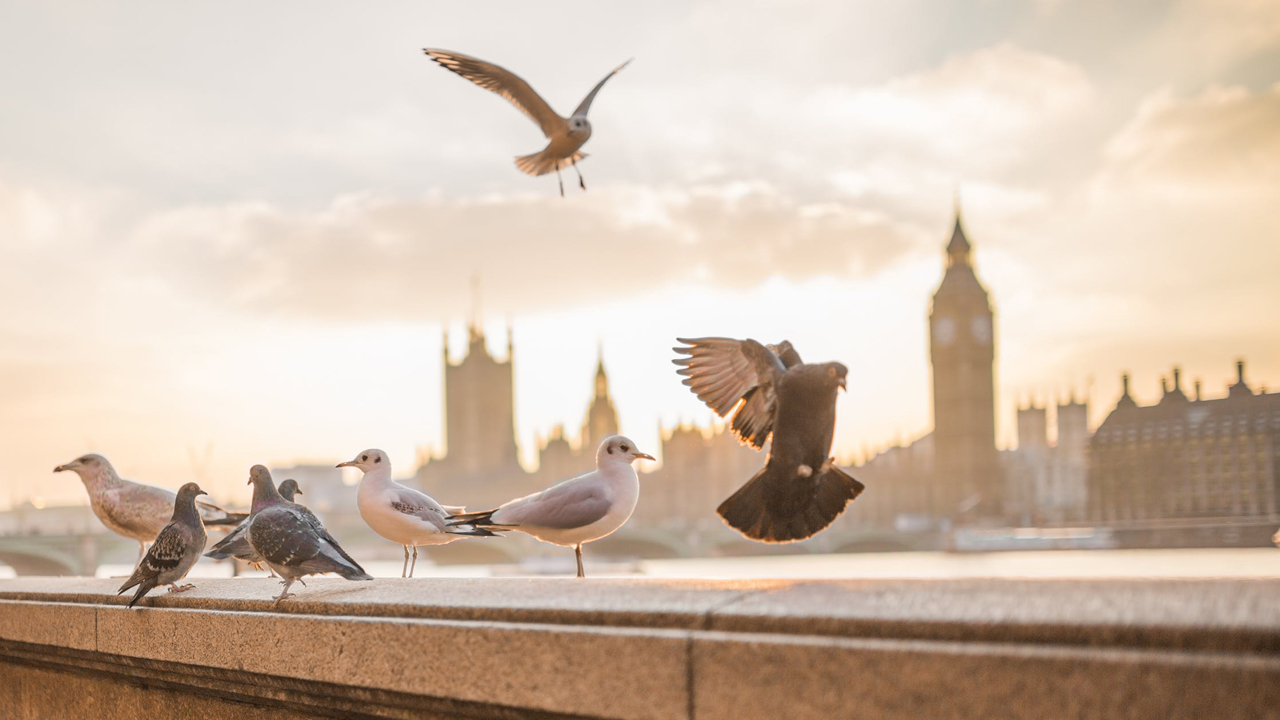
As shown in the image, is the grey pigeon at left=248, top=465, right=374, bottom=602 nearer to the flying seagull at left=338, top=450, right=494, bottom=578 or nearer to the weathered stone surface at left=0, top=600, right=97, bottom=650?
the flying seagull at left=338, top=450, right=494, bottom=578

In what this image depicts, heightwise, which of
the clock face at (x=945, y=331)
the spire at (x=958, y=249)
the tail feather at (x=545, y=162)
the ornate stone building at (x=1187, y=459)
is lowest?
the ornate stone building at (x=1187, y=459)

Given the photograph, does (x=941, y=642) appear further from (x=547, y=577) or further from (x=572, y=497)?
(x=572, y=497)

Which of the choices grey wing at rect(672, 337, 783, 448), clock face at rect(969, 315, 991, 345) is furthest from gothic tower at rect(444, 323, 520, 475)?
grey wing at rect(672, 337, 783, 448)

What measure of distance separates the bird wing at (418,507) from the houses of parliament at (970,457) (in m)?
87.0

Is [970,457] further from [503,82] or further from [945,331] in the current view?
[503,82]

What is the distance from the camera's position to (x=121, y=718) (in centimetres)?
336

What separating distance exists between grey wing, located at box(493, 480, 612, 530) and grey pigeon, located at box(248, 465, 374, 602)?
21.2 inches

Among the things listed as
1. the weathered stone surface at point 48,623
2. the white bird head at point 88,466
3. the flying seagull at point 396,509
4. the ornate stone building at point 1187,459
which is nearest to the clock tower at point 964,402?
the ornate stone building at point 1187,459

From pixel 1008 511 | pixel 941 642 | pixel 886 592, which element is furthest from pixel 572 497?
pixel 1008 511

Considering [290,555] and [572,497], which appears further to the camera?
[572,497]

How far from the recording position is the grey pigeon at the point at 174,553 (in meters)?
3.34

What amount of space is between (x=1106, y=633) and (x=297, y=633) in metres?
1.72

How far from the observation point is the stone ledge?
155 cm

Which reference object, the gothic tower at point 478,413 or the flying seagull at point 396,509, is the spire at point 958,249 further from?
the flying seagull at point 396,509
